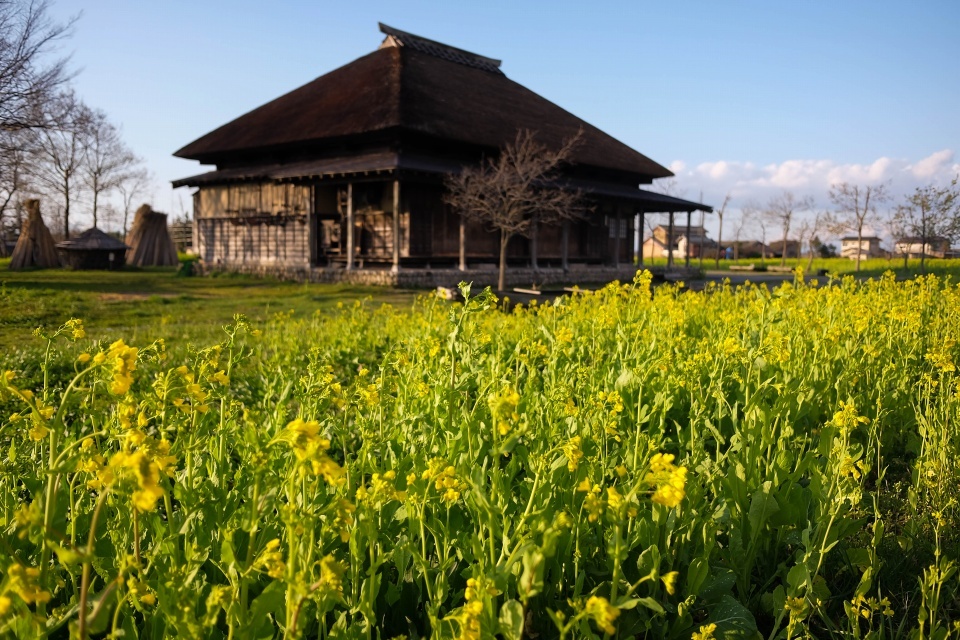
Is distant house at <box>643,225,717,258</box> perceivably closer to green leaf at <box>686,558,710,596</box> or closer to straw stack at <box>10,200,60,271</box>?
straw stack at <box>10,200,60,271</box>

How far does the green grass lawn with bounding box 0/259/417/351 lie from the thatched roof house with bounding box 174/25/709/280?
3395mm

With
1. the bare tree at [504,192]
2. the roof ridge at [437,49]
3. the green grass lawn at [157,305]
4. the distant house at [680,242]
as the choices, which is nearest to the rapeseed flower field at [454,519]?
the green grass lawn at [157,305]

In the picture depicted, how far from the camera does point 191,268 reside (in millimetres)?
24781

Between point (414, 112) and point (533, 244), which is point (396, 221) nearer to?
point (414, 112)

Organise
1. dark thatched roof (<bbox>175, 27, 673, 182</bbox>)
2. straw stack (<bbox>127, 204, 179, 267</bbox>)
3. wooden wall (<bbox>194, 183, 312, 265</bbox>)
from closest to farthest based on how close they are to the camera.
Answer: dark thatched roof (<bbox>175, 27, 673, 182</bbox>) → wooden wall (<bbox>194, 183, 312, 265</bbox>) → straw stack (<bbox>127, 204, 179, 267</bbox>)

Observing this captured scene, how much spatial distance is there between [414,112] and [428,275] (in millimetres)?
5363

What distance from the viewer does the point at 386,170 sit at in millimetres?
18703

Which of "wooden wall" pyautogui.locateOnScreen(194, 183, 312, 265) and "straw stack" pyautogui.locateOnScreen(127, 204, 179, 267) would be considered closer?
"wooden wall" pyautogui.locateOnScreen(194, 183, 312, 265)

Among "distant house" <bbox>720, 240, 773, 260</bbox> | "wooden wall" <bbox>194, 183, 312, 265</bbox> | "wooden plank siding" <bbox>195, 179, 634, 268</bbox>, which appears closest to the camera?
"wooden plank siding" <bbox>195, 179, 634, 268</bbox>

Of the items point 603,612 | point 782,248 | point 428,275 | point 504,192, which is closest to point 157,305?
point 428,275

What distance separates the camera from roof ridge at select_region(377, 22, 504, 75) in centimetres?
2780

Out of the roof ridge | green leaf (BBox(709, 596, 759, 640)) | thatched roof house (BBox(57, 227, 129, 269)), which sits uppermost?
the roof ridge

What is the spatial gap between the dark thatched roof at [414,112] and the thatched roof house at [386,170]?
0.25 ft

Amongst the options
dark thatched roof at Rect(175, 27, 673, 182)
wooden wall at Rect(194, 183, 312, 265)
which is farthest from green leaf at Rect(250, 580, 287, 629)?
wooden wall at Rect(194, 183, 312, 265)
